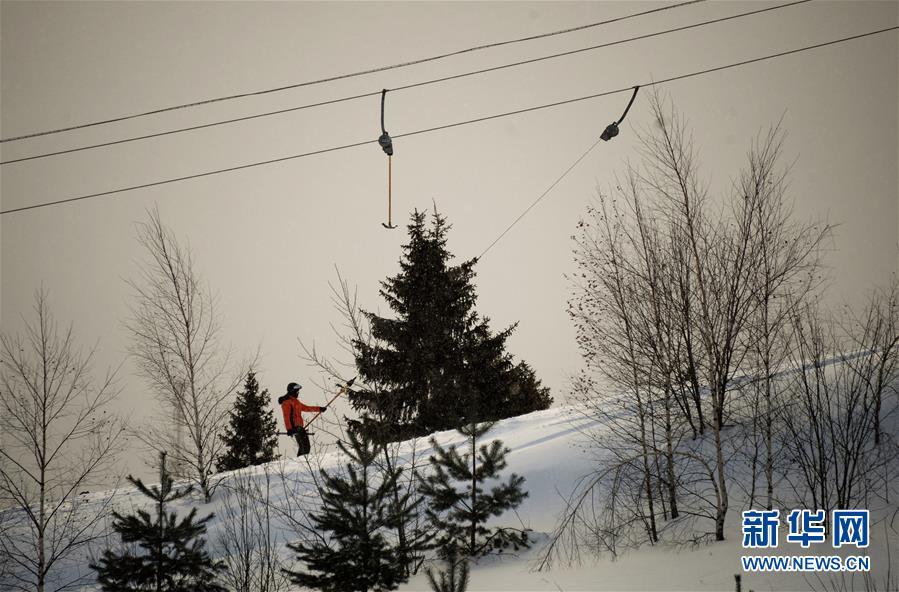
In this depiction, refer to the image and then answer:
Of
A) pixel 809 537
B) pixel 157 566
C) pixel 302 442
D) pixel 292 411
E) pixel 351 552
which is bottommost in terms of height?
pixel 157 566

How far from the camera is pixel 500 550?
8.30 metres

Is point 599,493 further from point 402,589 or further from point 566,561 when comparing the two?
point 402,589

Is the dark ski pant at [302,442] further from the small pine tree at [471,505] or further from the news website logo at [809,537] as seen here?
the news website logo at [809,537]

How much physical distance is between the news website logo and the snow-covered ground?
0.45ft

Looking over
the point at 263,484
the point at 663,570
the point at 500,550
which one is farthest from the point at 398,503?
the point at 263,484

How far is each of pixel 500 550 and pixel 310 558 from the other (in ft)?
10.6

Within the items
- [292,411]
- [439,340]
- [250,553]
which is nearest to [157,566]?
[250,553]

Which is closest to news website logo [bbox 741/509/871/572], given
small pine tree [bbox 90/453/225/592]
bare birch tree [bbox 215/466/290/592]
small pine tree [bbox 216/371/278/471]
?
bare birch tree [bbox 215/466/290/592]

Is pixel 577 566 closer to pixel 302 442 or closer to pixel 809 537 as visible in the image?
pixel 809 537

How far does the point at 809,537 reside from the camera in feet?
20.0

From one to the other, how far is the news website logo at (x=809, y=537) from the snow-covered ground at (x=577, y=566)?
136mm

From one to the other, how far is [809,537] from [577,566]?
9.80 feet

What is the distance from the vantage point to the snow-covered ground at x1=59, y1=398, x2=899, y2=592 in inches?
225

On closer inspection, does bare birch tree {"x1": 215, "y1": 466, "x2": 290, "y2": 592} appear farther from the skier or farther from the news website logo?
the news website logo
